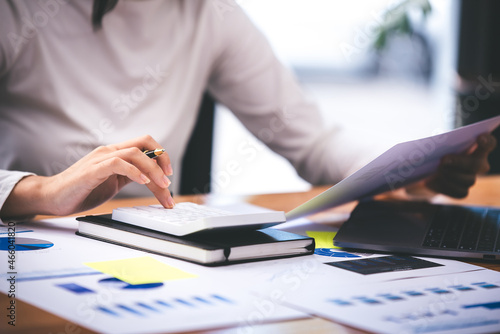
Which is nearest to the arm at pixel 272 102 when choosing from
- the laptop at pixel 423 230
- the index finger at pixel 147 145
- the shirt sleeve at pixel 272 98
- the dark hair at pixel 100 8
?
the shirt sleeve at pixel 272 98

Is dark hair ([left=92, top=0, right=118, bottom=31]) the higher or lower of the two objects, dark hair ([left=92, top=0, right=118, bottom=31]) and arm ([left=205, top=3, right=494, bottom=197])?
the higher

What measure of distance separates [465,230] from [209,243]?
411 mm

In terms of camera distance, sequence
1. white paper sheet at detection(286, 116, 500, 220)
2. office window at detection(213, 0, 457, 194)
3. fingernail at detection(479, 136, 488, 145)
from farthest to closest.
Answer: office window at detection(213, 0, 457, 194) < fingernail at detection(479, 136, 488, 145) < white paper sheet at detection(286, 116, 500, 220)

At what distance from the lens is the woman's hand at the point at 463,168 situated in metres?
1.03

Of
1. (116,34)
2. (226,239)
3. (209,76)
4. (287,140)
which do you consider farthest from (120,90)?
(226,239)

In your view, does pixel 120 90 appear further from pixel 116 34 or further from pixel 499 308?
pixel 499 308

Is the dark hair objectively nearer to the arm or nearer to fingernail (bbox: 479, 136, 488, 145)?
the arm

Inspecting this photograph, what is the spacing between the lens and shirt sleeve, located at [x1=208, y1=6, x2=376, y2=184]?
147 cm

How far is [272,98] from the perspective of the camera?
4.94ft

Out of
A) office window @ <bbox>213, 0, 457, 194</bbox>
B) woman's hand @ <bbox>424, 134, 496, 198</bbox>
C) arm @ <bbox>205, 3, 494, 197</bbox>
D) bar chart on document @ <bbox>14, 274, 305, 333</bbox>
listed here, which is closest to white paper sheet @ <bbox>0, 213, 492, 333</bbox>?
bar chart on document @ <bbox>14, 274, 305, 333</bbox>

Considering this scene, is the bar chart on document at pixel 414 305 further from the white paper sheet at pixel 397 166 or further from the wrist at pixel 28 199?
the wrist at pixel 28 199

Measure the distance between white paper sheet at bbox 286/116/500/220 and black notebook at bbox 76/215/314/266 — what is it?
0.08 m

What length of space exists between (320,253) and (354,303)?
204mm

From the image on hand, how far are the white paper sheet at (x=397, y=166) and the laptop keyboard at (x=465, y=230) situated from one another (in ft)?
0.30
